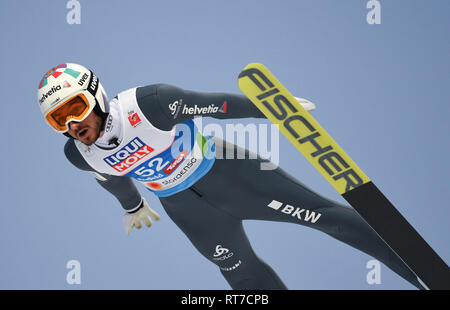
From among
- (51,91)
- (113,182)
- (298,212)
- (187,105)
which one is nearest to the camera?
(51,91)

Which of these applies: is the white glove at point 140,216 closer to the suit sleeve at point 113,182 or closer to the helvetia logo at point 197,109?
the suit sleeve at point 113,182

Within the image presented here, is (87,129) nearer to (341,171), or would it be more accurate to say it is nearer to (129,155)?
(129,155)

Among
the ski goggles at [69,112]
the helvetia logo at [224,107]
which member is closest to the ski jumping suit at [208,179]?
the helvetia logo at [224,107]

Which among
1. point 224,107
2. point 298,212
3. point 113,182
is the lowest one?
point 298,212

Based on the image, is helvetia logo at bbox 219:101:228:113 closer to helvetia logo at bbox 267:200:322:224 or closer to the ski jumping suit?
the ski jumping suit

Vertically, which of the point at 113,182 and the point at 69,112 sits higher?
the point at 69,112

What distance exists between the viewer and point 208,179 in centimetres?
231

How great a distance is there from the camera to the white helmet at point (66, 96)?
199cm

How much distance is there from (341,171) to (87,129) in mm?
848

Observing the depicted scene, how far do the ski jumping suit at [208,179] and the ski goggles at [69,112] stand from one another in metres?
0.12

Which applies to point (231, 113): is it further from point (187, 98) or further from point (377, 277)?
point (377, 277)

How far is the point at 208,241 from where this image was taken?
2.37m

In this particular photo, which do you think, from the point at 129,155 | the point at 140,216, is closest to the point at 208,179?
the point at 129,155

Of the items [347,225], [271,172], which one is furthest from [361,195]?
[271,172]
